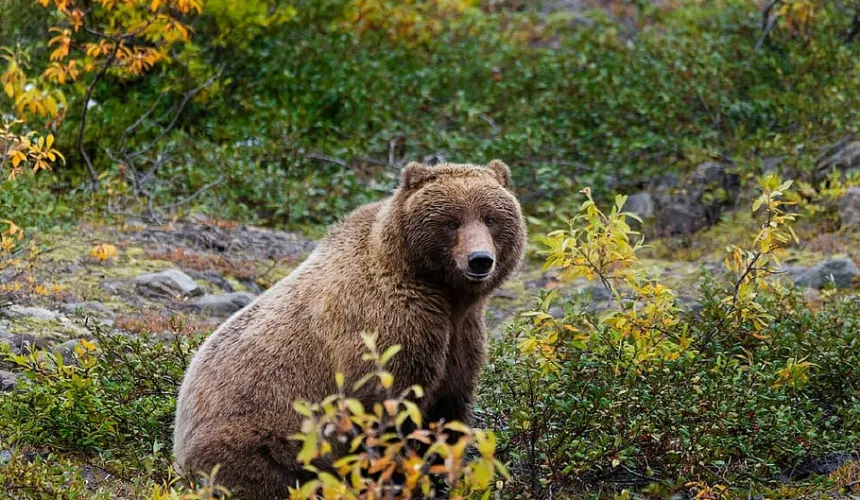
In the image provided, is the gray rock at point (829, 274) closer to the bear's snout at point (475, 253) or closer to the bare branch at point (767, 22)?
the bear's snout at point (475, 253)

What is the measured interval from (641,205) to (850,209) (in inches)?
86.2

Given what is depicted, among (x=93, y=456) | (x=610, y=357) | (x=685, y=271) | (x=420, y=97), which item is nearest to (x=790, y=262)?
(x=685, y=271)

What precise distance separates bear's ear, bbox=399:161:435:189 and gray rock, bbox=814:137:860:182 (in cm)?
662

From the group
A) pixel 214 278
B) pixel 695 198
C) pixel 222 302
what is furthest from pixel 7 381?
pixel 695 198

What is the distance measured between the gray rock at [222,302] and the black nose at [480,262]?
389 centimetres

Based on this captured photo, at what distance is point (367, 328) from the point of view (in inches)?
202

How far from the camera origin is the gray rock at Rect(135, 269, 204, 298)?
28.6 feet

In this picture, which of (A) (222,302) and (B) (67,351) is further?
(A) (222,302)

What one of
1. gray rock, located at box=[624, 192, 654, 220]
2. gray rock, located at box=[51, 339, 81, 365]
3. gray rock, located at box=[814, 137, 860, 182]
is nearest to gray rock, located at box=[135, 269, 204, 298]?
gray rock, located at box=[51, 339, 81, 365]

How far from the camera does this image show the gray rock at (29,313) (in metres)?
7.61

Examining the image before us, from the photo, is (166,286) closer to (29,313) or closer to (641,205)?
(29,313)

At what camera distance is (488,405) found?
19.6 ft

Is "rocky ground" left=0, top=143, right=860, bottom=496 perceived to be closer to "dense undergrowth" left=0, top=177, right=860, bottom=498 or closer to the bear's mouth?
"dense undergrowth" left=0, top=177, right=860, bottom=498

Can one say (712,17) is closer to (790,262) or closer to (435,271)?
(790,262)
